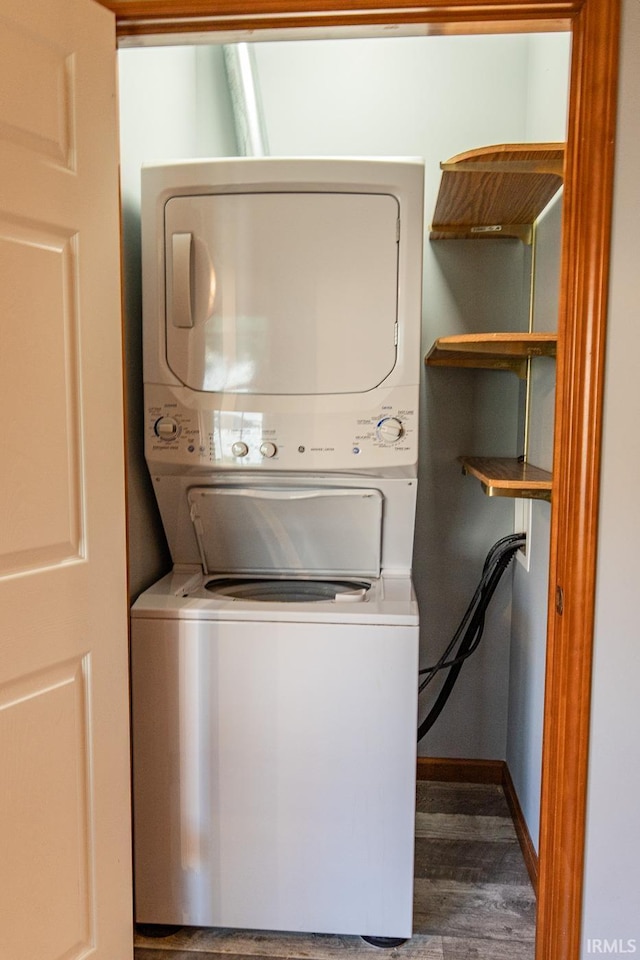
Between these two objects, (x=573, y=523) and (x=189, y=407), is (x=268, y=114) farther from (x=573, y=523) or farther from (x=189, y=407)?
(x=573, y=523)

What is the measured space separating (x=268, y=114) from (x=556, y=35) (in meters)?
0.93

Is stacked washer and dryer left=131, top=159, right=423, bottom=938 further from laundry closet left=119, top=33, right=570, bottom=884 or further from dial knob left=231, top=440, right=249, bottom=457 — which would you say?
laundry closet left=119, top=33, right=570, bottom=884

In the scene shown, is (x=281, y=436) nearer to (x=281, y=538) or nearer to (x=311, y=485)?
(x=311, y=485)

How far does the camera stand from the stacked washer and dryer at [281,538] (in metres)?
1.58

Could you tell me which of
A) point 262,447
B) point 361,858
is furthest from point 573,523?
point 361,858

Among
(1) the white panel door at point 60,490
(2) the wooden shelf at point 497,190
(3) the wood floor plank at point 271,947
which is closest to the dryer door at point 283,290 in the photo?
(2) the wooden shelf at point 497,190

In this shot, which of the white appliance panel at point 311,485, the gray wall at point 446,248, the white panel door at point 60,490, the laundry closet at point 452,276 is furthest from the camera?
the gray wall at point 446,248

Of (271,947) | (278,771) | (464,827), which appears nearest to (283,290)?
(278,771)

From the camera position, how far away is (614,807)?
1.28 meters

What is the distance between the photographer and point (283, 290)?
1719mm

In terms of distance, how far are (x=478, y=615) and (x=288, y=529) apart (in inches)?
29.3

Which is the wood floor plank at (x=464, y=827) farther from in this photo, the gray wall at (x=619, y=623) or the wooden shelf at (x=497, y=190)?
the wooden shelf at (x=497, y=190)

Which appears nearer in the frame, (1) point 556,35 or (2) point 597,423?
(2) point 597,423

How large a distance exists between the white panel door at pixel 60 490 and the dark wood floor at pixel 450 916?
35cm
